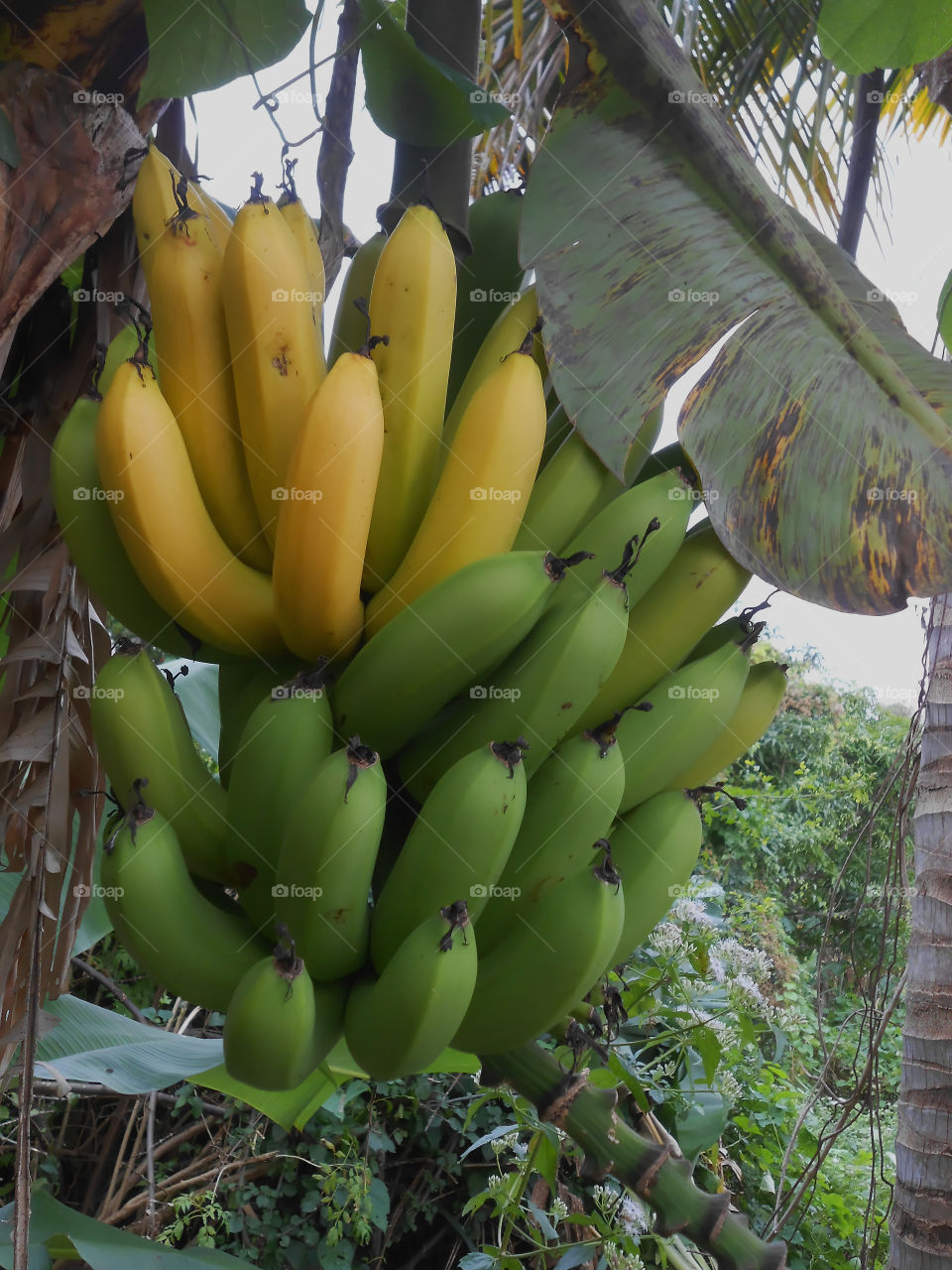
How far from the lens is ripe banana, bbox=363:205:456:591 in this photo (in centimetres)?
55

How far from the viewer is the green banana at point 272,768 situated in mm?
Result: 493

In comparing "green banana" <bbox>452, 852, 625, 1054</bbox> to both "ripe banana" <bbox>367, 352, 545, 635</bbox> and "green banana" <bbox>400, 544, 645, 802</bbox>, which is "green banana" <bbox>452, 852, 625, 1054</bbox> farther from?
"ripe banana" <bbox>367, 352, 545, 635</bbox>

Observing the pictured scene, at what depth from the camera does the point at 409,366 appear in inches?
22.0

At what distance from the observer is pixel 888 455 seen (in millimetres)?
513

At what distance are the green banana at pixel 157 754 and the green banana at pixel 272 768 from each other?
2 cm

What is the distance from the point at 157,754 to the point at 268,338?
0.85ft

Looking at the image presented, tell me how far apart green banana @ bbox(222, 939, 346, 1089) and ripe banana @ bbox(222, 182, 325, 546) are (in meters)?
0.27

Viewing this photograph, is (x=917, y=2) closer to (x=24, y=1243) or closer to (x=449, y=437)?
(x=449, y=437)

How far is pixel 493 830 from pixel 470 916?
0.15 feet

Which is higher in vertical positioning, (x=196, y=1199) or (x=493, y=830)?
(x=493, y=830)

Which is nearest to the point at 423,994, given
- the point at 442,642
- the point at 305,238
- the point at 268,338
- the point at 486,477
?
the point at 442,642

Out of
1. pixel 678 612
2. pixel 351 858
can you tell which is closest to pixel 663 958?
pixel 678 612

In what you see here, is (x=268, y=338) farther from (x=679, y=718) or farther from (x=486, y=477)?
(x=679, y=718)

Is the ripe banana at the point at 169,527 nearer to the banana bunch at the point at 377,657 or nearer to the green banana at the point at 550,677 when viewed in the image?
the banana bunch at the point at 377,657
